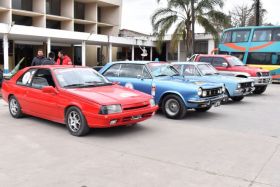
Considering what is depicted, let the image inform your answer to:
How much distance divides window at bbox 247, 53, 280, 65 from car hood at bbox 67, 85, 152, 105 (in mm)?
16525

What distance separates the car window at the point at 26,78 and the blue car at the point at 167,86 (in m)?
2.61

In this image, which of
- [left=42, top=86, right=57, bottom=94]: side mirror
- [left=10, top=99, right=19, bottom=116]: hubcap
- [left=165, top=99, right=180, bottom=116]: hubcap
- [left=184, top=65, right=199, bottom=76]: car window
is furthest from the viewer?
[left=184, top=65, right=199, bottom=76]: car window

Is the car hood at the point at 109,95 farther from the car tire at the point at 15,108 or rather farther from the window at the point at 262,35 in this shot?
the window at the point at 262,35

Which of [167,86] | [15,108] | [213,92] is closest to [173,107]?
[167,86]

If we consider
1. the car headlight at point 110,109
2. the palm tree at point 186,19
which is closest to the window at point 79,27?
the palm tree at point 186,19

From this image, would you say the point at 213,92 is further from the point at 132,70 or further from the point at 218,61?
the point at 218,61

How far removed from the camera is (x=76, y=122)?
688 cm

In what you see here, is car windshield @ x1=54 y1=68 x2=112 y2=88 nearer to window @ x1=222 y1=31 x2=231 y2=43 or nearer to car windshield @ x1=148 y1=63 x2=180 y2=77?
car windshield @ x1=148 y1=63 x2=180 y2=77

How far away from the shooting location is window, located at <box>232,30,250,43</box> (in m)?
22.0

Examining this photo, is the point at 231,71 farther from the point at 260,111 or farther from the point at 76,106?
the point at 76,106

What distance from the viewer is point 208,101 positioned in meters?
8.81

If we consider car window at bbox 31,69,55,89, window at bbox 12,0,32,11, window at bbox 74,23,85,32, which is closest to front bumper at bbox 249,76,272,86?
car window at bbox 31,69,55,89

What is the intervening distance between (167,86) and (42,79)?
323 centimetres

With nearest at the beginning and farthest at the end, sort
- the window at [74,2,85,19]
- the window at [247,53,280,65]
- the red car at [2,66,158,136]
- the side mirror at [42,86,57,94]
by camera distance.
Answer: the red car at [2,66,158,136], the side mirror at [42,86,57,94], the window at [247,53,280,65], the window at [74,2,85,19]
